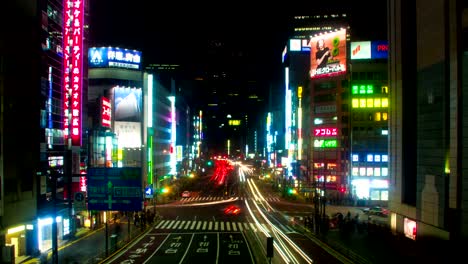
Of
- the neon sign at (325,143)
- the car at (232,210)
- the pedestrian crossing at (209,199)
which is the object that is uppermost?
the neon sign at (325,143)

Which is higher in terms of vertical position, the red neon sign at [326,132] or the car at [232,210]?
the red neon sign at [326,132]

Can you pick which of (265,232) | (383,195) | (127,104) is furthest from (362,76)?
(265,232)

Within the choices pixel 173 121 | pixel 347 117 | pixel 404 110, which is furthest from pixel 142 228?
pixel 173 121

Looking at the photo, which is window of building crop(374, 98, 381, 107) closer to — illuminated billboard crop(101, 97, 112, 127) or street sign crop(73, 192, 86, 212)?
illuminated billboard crop(101, 97, 112, 127)

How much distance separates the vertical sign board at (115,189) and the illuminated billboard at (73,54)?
43.4 feet

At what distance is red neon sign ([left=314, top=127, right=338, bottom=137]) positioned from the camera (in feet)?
313

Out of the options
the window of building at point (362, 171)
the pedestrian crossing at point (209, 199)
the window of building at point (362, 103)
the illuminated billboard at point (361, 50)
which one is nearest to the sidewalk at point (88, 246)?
the pedestrian crossing at point (209, 199)

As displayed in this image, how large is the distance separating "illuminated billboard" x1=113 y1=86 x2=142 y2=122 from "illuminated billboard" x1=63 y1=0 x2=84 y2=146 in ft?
128

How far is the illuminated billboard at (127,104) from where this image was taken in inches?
3263

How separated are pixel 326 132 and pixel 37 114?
6742 centimetres

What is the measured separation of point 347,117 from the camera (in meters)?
93.9

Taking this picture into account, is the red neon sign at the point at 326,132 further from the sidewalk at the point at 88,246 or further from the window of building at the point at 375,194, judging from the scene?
the sidewalk at the point at 88,246

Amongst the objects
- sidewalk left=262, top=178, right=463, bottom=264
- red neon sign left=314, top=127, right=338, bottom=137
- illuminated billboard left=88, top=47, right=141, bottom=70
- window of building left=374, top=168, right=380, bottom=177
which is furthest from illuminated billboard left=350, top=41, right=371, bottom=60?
sidewalk left=262, top=178, right=463, bottom=264

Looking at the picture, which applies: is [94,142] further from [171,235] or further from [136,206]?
[136,206]
